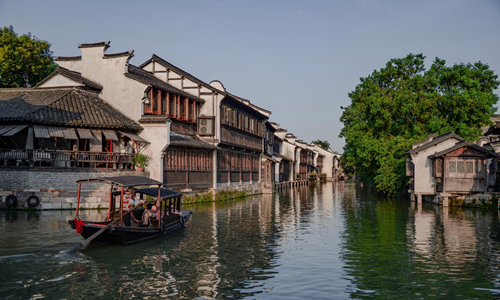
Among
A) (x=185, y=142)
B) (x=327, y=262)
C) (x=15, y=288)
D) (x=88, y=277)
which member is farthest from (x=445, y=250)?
(x=185, y=142)

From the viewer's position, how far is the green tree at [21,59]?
144ft

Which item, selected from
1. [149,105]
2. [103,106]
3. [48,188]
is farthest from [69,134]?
[149,105]

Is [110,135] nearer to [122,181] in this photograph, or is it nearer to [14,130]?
[14,130]

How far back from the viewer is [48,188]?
90.3ft

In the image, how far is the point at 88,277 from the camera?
12.8 m

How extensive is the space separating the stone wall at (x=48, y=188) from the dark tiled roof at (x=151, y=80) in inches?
315

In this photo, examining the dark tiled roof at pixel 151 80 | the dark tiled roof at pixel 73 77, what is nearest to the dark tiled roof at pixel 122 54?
the dark tiled roof at pixel 151 80

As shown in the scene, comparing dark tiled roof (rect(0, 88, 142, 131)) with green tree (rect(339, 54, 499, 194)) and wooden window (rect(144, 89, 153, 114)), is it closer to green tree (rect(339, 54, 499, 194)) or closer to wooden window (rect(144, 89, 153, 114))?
wooden window (rect(144, 89, 153, 114))

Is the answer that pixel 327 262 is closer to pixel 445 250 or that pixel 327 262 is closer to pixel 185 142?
pixel 445 250

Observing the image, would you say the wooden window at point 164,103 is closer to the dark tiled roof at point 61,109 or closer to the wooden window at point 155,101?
the wooden window at point 155,101

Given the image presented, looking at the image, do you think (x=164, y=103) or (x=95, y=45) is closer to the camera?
(x=95, y=45)

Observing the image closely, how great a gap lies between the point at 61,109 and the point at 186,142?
9156mm

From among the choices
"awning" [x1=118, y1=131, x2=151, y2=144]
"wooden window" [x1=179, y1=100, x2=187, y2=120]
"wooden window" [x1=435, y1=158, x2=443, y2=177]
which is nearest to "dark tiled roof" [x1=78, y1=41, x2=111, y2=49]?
"wooden window" [x1=179, y1=100, x2=187, y2=120]

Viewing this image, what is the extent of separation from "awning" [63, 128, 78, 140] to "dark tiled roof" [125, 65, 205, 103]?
6.22m
